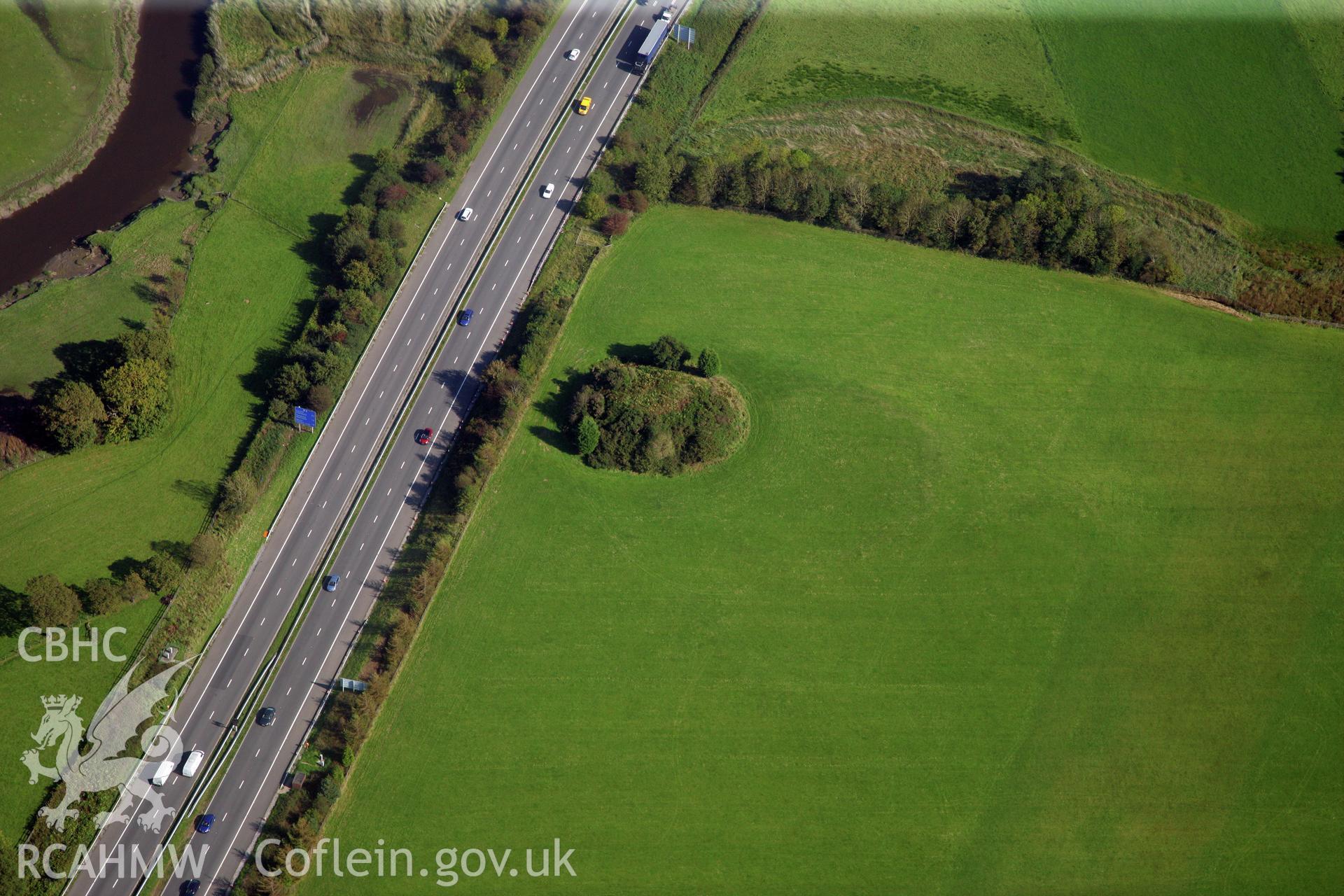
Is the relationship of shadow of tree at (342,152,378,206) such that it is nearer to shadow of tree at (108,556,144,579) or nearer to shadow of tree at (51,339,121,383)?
shadow of tree at (51,339,121,383)

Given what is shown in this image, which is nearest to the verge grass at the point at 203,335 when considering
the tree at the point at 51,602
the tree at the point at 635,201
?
the tree at the point at 51,602

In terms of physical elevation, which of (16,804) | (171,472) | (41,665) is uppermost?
(171,472)

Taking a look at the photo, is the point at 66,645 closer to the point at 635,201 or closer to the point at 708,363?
the point at 708,363

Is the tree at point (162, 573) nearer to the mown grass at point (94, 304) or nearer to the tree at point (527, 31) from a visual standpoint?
the mown grass at point (94, 304)

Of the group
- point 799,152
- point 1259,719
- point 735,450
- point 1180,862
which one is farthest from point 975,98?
point 1180,862

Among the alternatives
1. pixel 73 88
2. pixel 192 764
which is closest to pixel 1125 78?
pixel 73 88

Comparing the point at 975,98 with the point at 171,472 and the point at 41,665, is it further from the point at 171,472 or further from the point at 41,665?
the point at 41,665
